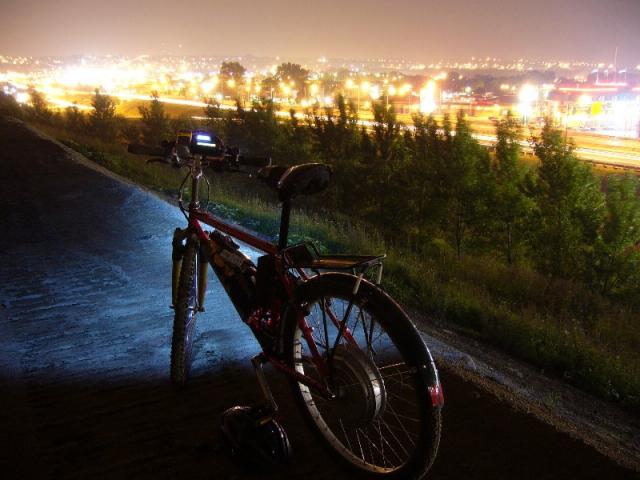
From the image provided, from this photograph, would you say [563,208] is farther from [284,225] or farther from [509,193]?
[284,225]

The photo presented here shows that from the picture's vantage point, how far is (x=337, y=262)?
2.67 metres

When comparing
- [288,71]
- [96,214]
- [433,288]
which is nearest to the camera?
[433,288]

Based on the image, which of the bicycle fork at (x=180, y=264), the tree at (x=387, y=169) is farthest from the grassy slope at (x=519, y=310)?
the tree at (x=387, y=169)

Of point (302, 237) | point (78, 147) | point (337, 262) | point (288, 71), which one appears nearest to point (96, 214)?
point (302, 237)

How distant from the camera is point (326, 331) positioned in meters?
2.82

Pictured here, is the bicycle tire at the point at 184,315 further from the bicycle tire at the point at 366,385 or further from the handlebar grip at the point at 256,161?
the bicycle tire at the point at 366,385

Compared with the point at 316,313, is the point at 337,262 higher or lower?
higher

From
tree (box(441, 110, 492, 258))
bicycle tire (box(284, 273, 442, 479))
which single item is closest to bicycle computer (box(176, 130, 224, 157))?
bicycle tire (box(284, 273, 442, 479))

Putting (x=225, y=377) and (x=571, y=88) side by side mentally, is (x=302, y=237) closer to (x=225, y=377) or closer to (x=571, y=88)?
(x=225, y=377)

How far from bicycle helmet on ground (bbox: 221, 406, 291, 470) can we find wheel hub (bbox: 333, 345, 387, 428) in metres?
0.41

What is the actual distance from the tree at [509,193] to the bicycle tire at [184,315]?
20736 millimetres

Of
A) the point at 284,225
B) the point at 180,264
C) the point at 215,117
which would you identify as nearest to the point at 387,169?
the point at 215,117

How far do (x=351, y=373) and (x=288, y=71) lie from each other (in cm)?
10304

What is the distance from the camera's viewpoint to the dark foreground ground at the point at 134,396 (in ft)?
10.1
